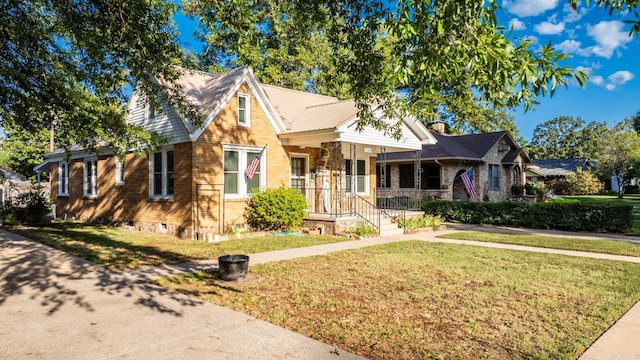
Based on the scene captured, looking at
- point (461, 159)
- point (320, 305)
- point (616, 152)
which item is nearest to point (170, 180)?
point (320, 305)

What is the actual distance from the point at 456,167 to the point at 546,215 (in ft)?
32.7

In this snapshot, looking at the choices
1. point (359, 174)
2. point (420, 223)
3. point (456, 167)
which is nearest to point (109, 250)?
point (420, 223)

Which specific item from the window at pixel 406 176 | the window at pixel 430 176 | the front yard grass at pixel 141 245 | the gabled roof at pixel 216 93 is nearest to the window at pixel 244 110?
the gabled roof at pixel 216 93

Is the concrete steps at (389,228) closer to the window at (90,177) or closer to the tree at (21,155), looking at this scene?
the window at (90,177)

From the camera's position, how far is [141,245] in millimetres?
11859

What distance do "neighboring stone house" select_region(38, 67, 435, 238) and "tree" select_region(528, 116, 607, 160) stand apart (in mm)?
72297

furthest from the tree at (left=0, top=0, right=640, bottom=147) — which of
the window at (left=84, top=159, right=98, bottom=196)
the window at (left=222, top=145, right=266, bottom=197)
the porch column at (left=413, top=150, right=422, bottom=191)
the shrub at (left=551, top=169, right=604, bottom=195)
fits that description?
the shrub at (left=551, top=169, right=604, bottom=195)

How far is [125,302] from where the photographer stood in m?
6.10

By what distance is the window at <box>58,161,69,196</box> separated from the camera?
70.6ft

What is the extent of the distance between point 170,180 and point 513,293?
1190cm

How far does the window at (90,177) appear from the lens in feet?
62.5

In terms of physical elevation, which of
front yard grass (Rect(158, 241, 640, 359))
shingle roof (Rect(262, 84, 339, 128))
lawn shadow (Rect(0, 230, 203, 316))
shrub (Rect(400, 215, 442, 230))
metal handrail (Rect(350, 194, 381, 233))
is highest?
shingle roof (Rect(262, 84, 339, 128))

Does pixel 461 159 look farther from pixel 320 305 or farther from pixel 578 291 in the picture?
pixel 320 305

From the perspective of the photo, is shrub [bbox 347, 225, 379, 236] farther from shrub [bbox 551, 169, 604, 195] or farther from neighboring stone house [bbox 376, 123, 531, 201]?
shrub [bbox 551, 169, 604, 195]
